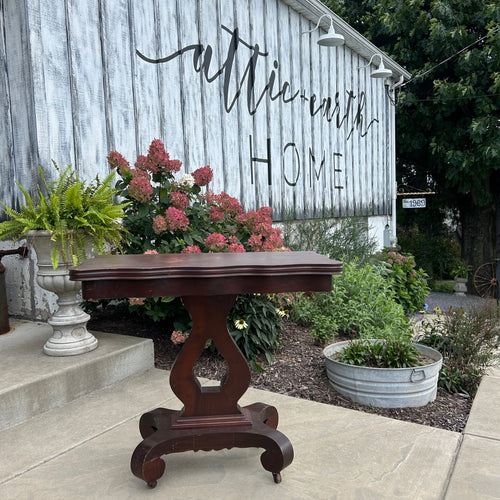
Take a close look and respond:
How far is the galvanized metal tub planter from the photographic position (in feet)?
9.18

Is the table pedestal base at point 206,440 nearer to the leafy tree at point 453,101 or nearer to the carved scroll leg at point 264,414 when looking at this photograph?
the carved scroll leg at point 264,414

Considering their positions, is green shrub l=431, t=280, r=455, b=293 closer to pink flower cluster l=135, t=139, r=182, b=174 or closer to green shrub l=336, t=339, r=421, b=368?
green shrub l=336, t=339, r=421, b=368

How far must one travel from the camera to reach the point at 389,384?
2818 mm

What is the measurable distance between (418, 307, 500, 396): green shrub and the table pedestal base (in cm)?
186

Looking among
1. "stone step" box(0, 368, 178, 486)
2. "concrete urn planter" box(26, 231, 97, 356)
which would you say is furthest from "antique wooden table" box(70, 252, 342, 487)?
"concrete urn planter" box(26, 231, 97, 356)

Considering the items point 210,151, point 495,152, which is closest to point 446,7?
point 495,152

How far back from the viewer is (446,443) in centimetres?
219

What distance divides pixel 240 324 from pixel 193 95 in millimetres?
2609

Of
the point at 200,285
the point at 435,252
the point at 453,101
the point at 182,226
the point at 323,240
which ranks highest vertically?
the point at 453,101

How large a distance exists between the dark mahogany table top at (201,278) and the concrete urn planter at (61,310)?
1211 millimetres

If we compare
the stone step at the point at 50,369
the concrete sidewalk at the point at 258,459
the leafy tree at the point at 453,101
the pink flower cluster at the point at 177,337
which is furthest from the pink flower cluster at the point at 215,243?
the leafy tree at the point at 453,101

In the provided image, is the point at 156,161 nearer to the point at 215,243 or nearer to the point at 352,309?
the point at 215,243

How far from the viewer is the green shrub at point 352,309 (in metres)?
3.88

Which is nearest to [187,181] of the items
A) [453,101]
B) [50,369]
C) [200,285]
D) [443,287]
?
[50,369]
